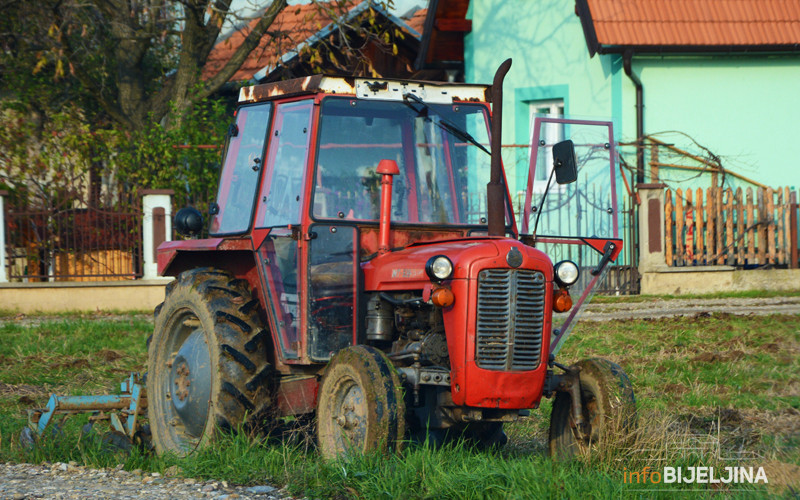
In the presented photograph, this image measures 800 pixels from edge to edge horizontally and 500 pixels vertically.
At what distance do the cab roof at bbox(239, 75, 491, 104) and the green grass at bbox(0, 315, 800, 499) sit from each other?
186cm

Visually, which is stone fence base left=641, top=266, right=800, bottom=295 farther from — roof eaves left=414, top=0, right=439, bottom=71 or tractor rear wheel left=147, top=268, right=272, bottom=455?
tractor rear wheel left=147, top=268, right=272, bottom=455

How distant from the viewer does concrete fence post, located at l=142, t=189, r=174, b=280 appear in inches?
616

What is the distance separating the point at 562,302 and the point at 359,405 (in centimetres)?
110

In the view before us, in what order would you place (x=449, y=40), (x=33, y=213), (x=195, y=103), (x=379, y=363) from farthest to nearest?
(x=449, y=40)
(x=195, y=103)
(x=33, y=213)
(x=379, y=363)

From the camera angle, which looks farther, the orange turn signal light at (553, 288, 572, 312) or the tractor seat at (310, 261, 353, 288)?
the tractor seat at (310, 261, 353, 288)

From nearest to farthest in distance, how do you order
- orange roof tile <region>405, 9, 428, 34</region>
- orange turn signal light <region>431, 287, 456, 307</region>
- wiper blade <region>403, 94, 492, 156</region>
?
orange turn signal light <region>431, 287, 456, 307</region>, wiper blade <region>403, 94, 492, 156</region>, orange roof tile <region>405, 9, 428, 34</region>

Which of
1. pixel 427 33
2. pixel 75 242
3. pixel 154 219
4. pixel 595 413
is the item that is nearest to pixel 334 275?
pixel 595 413

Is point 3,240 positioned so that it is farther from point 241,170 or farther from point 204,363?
point 204,363

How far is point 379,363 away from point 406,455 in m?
0.44

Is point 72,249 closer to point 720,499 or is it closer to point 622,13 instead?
point 622,13

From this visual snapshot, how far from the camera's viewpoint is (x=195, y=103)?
1728cm

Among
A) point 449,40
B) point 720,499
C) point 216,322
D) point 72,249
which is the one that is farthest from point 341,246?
point 449,40

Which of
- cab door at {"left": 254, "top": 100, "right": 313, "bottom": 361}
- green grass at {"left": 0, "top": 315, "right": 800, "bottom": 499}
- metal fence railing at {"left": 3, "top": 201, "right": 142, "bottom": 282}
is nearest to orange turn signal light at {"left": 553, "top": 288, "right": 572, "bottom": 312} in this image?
green grass at {"left": 0, "top": 315, "right": 800, "bottom": 499}

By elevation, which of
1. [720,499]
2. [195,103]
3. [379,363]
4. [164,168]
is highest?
[195,103]
